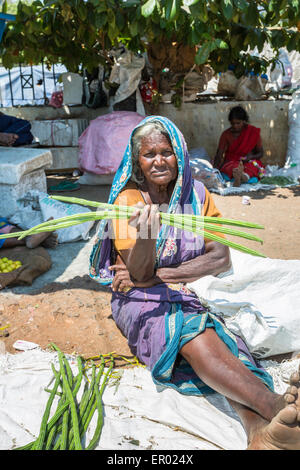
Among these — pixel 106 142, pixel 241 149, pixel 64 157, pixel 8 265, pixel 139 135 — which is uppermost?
pixel 139 135

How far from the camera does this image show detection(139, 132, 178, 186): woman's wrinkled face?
7.60 ft

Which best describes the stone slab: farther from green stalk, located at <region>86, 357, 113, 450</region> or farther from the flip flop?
green stalk, located at <region>86, 357, 113, 450</region>

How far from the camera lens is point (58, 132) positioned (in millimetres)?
7660

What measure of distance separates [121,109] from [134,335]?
18.4ft

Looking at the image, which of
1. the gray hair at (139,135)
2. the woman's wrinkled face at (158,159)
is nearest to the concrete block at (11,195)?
the gray hair at (139,135)

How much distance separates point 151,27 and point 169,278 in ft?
11.7

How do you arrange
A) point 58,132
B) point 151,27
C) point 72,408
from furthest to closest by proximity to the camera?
point 58,132, point 151,27, point 72,408

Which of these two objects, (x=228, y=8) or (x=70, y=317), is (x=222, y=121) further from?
(x=70, y=317)

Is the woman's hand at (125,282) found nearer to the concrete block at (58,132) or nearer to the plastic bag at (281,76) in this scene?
the concrete block at (58,132)

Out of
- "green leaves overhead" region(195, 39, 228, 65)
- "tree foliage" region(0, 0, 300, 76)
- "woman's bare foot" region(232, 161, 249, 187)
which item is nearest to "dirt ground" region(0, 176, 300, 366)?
"green leaves overhead" region(195, 39, 228, 65)

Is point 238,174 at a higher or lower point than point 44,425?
higher

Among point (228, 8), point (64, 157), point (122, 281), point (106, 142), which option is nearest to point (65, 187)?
point (106, 142)

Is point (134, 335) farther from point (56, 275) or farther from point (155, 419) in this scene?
point (56, 275)

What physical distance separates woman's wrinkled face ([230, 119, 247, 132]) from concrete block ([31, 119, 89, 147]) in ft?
9.02
